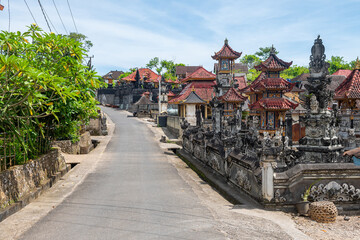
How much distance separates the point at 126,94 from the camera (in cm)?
8438

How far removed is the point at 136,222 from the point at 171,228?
3.32ft

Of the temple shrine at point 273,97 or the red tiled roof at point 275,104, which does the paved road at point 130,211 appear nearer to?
the red tiled roof at point 275,104

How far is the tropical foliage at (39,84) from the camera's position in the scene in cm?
737

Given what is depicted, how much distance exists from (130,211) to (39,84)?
4269 millimetres

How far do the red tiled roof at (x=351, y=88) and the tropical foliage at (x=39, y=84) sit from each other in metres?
25.8

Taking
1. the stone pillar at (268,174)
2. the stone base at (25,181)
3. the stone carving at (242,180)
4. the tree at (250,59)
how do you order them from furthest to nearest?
1. the tree at (250,59)
2. the stone carving at (242,180)
3. the stone pillar at (268,174)
4. the stone base at (25,181)

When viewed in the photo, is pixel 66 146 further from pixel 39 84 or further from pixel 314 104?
pixel 314 104

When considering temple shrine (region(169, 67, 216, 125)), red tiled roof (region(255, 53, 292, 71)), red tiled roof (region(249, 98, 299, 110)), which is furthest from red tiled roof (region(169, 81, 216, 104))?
red tiled roof (region(255, 53, 292, 71))

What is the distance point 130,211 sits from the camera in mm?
8906

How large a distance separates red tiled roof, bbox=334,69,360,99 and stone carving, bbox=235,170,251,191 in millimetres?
23781

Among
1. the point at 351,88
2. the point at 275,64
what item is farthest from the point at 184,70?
the point at 351,88

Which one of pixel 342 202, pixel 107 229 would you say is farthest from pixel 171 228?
pixel 342 202

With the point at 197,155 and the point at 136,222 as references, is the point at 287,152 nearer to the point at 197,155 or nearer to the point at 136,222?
the point at 197,155

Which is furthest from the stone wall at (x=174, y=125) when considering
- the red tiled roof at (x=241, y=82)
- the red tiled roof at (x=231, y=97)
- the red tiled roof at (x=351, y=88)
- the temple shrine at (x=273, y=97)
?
the red tiled roof at (x=241, y=82)
